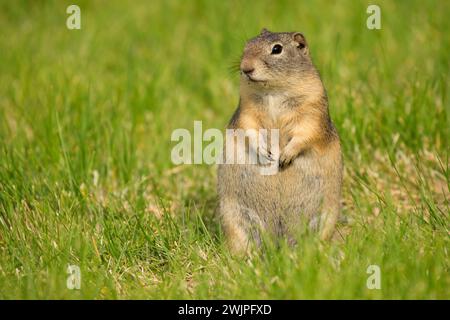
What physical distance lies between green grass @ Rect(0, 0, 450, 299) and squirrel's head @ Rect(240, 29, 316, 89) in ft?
3.21

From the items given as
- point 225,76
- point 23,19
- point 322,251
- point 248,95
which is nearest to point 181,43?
point 225,76

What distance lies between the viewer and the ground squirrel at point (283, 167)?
4.68 m

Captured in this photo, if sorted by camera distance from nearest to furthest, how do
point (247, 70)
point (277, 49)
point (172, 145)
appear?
point (247, 70) < point (277, 49) < point (172, 145)

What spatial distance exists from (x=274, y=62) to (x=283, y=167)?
682 millimetres

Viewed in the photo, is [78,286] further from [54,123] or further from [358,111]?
[358,111]

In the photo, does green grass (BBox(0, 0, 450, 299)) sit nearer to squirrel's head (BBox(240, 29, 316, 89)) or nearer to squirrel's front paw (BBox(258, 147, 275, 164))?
squirrel's front paw (BBox(258, 147, 275, 164))

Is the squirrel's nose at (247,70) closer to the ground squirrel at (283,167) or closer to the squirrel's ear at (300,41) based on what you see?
the ground squirrel at (283,167)

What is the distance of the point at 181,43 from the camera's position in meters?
8.49

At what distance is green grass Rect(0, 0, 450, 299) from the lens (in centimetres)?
402

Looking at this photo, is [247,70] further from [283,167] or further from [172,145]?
[172,145]

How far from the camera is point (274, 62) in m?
4.71

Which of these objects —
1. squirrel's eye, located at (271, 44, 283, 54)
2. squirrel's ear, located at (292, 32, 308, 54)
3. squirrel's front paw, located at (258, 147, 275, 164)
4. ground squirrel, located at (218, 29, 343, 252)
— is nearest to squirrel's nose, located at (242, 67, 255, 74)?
ground squirrel, located at (218, 29, 343, 252)

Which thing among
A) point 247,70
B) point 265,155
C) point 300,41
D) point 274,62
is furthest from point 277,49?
point 265,155

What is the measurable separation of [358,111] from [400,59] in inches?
62.0
